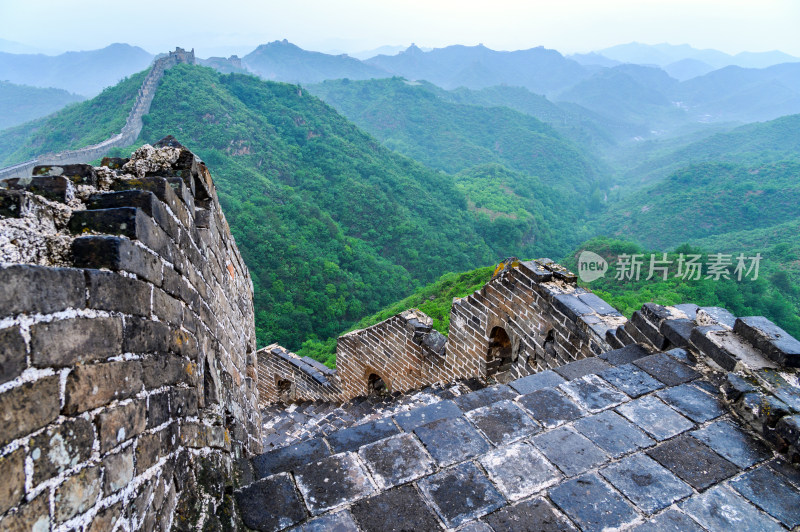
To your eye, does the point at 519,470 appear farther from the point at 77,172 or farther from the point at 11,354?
the point at 77,172

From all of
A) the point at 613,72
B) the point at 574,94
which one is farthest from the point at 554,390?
the point at 613,72

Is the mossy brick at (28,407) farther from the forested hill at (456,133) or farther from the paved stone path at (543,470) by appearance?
the forested hill at (456,133)

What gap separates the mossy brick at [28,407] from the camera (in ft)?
3.22

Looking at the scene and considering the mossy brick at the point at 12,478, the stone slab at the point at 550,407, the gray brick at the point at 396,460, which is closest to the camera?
the mossy brick at the point at 12,478

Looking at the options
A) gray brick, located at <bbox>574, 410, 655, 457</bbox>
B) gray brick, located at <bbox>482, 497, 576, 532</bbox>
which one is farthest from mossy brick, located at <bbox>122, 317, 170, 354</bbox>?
gray brick, located at <bbox>574, 410, 655, 457</bbox>

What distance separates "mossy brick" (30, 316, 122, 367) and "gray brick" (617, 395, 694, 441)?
9.07 feet

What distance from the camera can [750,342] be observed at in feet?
10.3

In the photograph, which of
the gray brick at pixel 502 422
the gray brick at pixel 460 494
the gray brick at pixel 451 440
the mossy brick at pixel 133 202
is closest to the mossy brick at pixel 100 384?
the mossy brick at pixel 133 202

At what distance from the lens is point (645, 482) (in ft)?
7.41

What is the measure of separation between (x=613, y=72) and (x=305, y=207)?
150 m

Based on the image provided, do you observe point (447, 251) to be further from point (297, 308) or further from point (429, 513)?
point (429, 513)

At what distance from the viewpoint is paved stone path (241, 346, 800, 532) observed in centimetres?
205

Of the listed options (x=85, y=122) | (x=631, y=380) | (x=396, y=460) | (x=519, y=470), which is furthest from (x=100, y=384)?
(x=85, y=122)

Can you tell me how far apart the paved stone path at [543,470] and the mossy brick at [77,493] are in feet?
3.17
